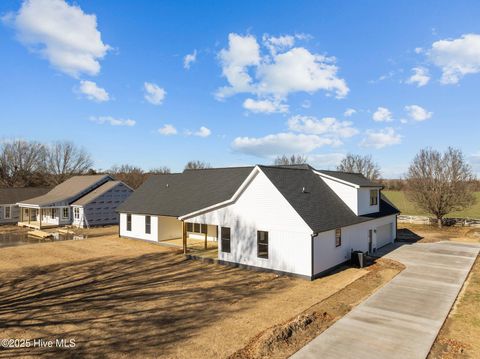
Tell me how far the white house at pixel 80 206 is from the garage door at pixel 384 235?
27533 mm

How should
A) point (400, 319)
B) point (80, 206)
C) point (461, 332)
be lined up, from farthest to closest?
point (80, 206) < point (400, 319) < point (461, 332)

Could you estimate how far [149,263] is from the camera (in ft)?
66.2

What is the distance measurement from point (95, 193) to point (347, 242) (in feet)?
103

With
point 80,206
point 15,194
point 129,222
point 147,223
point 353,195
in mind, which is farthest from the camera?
point 15,194

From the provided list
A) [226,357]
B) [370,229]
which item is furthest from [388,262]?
[226,357]

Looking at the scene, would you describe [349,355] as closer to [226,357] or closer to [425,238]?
[226,357]

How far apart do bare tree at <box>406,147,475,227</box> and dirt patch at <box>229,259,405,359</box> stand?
28.2 m

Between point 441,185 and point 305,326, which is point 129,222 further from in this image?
point 441,185

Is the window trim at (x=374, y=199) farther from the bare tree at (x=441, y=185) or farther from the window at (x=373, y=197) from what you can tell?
the bare tree at (x=441, y=185)

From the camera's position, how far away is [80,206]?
37219 mm

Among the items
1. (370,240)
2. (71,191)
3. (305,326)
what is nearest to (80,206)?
(71,191)

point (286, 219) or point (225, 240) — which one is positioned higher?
point (286, 219)

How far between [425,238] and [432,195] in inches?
430

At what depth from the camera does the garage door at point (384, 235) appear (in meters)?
25.8
